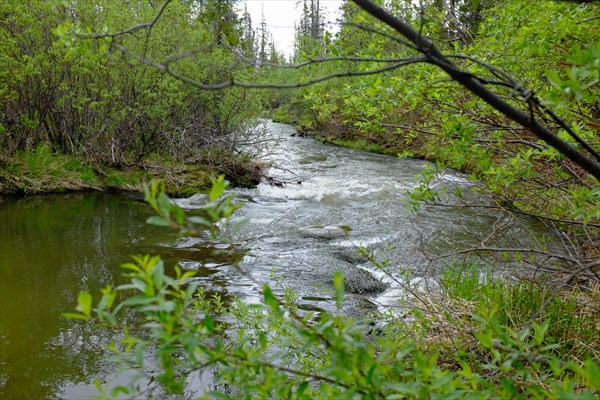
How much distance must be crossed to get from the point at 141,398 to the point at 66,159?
9346 mm

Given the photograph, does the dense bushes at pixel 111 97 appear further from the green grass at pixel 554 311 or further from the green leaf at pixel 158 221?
the green leaf at pixel 158 221

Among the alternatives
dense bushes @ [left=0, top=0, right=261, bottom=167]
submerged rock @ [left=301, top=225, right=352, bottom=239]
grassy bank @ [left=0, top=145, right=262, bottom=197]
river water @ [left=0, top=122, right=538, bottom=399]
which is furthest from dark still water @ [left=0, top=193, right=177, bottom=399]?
submerged rock @ [left=301, top=225, right=352, bottom=239]

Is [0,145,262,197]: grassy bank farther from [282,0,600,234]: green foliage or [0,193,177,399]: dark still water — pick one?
[282,0,600,234]: green foliage

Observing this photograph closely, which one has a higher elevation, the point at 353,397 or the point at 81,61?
the point at 81,61

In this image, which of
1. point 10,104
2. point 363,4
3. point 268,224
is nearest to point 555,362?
point 363,4

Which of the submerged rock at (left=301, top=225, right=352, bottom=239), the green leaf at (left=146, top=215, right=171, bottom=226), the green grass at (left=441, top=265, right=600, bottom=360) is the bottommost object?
the submerged rock at (left=301, top=225, right=352, bottom=239)

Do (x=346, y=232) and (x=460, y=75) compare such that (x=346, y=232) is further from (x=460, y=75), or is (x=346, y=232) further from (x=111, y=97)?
(x=460, y=75)

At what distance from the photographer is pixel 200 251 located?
786 centimetres

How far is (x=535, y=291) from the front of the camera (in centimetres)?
413

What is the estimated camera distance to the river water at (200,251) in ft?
14.9

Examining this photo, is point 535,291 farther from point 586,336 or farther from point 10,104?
point 10,104

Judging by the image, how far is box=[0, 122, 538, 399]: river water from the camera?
4.55 meters

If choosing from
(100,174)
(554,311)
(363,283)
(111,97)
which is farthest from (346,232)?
(111,97)

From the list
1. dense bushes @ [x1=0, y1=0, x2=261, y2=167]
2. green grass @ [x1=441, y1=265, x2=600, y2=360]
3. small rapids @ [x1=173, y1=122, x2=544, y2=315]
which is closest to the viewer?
green grass @ [x1=441, y1=265, x2=600, y2=360]
